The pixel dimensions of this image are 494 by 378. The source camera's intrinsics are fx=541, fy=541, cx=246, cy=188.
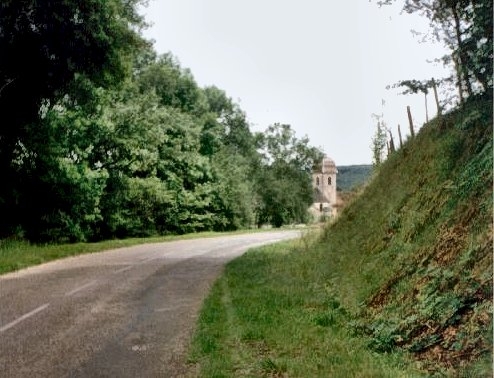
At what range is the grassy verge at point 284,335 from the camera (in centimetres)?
679

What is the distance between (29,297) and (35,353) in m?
4.74

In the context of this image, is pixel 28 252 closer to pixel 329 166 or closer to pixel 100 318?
pixel 100 318

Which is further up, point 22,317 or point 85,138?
point 85,138

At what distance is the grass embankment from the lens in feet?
21.9

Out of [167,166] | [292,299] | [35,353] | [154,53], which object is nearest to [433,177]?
[292,299]

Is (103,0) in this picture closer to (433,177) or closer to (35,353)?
(433,177)

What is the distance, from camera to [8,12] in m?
21.2

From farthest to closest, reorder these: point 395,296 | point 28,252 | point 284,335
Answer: point 28,252 < point 395,296 < point 284,335

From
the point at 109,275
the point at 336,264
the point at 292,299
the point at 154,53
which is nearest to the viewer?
the point at 292,299

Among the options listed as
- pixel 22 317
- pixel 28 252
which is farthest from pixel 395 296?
pixel 28 252

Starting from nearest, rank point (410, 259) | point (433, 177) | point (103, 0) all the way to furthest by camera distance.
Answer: point (410, 259) < point (433, 177) < point (103, 0)

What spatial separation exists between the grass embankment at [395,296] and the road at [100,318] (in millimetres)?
628

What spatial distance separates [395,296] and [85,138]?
23054 millimetres

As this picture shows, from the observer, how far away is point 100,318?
1023 cm
